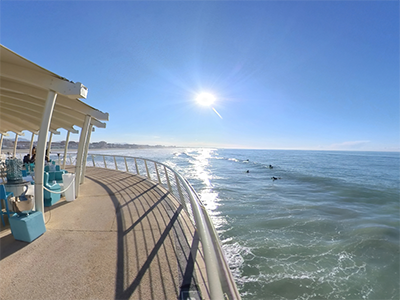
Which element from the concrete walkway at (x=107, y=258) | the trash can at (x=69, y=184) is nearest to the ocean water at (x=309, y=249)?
the concrete walkway at (x=107, y=258)

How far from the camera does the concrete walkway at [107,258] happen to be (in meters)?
2.04

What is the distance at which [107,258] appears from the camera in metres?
2.59

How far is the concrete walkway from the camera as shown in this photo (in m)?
2.04

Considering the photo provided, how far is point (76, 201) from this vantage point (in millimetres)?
5219

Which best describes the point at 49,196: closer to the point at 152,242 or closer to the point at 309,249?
the point at 152,242

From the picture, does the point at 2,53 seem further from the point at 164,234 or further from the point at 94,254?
the point at 164,234

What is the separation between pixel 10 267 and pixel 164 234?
1.98m

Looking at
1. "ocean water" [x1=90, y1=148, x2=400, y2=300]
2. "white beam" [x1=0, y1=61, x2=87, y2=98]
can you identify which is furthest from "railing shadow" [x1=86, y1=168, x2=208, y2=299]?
"white beam" [x1=0, y1=61, x2=87, y2=98]

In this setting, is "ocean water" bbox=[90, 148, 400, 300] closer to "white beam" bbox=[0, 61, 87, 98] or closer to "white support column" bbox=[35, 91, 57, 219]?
"white support column" bbox=[35, 91, 57, 219]

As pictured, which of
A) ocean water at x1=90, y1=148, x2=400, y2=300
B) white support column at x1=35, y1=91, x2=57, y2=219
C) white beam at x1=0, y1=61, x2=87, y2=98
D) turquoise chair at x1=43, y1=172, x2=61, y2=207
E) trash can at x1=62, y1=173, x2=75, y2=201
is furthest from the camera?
trash can at x1=62, y1=173, x2=75, y2=201

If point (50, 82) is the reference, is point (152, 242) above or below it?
below

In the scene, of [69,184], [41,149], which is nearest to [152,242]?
[41,149]

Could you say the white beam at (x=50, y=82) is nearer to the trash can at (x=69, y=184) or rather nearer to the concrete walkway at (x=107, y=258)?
the concrete walkway at (x=107, y=258)

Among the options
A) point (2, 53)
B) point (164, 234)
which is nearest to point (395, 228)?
point (164, 234)
